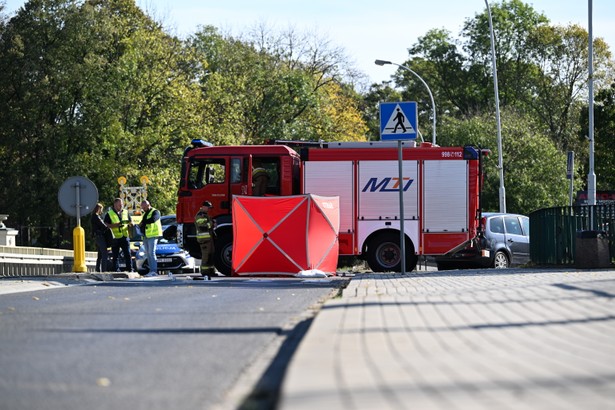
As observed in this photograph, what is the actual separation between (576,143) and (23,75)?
36379mm

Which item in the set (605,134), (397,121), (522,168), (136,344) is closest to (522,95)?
(522,168)

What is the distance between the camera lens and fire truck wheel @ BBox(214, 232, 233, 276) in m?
26.0

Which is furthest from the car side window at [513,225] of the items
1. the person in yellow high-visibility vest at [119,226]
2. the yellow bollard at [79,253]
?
the yellow bollard at [79,253]

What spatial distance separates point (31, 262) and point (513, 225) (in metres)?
14.6

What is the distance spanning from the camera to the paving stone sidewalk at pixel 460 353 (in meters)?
6.16

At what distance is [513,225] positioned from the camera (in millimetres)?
30359

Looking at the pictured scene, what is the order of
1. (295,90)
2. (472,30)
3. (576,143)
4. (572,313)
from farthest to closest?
(472,30), (576,143), (295,90), (572,313)

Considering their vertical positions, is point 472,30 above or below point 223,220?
above

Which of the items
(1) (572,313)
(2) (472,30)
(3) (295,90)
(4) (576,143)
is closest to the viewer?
(1) (572,313)

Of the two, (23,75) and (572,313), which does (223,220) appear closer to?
(572,313)

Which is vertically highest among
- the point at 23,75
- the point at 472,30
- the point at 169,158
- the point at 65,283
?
the point at 472,30

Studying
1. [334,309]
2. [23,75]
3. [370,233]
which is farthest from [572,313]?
[23,75]

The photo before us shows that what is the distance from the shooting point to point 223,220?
2633 centimetres

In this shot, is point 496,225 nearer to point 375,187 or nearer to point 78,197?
point 375,187
